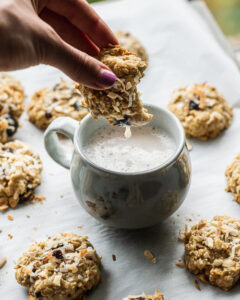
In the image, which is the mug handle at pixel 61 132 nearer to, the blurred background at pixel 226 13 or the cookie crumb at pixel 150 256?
the cookie crumb at pixel 150 256

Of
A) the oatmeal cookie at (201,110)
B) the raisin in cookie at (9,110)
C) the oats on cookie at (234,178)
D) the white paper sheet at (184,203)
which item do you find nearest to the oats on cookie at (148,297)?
the white paper sheet at (184,203)

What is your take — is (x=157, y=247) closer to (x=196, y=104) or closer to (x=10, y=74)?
(x=196, y=104)

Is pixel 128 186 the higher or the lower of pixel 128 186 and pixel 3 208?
the higher

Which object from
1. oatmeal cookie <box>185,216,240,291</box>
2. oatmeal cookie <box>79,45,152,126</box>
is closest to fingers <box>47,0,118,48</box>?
oatmeal cookie <box>79,45,152,126</box>

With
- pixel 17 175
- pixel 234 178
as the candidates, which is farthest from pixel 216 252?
pixel 17 175

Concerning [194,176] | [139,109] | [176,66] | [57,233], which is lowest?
[57,233]

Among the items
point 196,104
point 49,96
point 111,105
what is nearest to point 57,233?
point 111,105

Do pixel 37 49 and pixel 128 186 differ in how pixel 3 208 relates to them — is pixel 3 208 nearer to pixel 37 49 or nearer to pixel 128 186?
pixel 128 186
